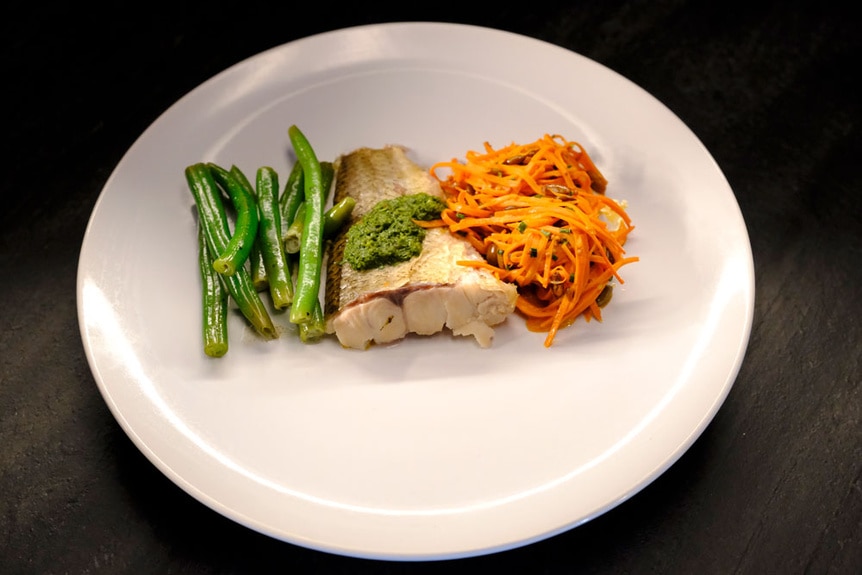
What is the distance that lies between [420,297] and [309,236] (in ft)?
2.34

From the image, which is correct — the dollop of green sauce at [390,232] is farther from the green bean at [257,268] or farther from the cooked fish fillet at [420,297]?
the green bean at [257,268]

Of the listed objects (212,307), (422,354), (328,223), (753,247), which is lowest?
(753,247)

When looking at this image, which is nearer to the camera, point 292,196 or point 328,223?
point 328,223

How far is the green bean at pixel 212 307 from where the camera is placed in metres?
3.68

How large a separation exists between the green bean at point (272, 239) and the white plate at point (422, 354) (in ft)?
0.46

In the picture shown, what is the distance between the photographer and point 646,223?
4.13 meters

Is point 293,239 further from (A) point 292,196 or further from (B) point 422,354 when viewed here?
(B) point 422,354

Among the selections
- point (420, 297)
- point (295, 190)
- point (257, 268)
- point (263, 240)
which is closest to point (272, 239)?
point (263, 240)

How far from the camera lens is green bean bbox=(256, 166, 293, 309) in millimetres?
3877

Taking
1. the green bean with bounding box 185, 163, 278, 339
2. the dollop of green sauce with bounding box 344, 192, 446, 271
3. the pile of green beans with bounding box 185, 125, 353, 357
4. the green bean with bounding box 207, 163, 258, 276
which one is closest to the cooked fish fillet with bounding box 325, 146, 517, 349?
the dollop of green sauce with bounding box 344, 192, 446, 271

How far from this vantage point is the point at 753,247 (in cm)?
451

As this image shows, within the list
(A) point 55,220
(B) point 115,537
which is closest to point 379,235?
(B) point 115,537

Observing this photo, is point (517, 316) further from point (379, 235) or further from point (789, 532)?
point (789, 532)

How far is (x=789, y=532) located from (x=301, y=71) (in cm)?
353
